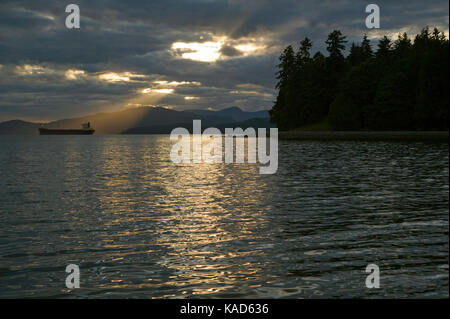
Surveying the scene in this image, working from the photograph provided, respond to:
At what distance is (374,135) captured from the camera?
119 meters

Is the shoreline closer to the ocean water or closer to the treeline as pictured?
the treeline

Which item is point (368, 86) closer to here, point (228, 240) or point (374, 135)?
point (374, 135)

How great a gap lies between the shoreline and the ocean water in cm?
7358

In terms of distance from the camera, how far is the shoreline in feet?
324

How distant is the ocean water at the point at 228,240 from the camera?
10.0 meters

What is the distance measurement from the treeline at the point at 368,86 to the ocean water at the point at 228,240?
87.2m

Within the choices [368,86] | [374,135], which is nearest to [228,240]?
[374,135]

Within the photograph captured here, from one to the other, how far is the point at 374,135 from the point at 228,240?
114540mm

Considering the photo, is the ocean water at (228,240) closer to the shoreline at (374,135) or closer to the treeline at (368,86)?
the shoreline at (374,135)

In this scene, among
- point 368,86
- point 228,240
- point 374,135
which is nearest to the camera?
point 228,240

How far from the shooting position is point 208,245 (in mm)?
13766

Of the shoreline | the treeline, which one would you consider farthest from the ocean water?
the treeline

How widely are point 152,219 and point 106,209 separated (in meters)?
3.78
